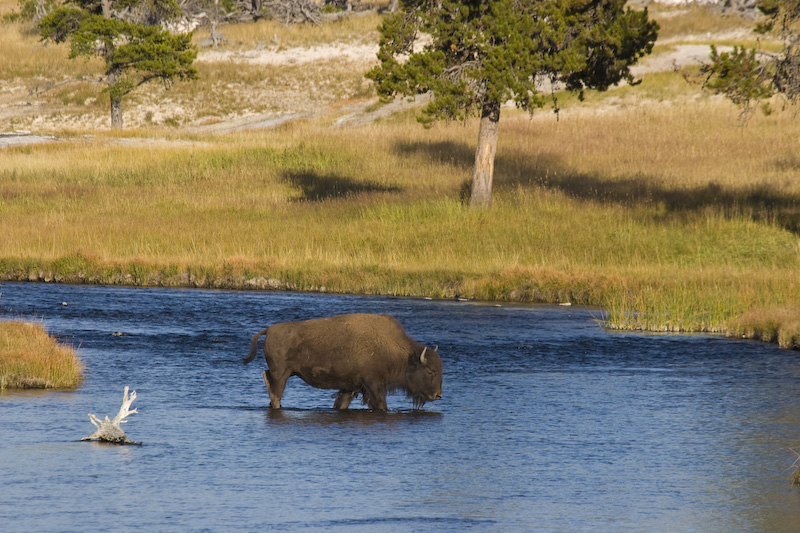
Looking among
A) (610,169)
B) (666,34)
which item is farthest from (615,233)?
(666,34)

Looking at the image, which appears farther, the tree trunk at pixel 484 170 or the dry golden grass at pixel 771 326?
the tree trunk at pixel 484 170

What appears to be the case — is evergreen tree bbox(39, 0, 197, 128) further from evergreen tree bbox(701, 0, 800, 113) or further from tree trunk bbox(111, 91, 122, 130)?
evergreen tree bbox(701, 0, 800, 113)

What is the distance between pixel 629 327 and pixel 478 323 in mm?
2691

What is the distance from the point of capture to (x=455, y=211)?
107ft

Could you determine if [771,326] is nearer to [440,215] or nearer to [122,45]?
[440,215]

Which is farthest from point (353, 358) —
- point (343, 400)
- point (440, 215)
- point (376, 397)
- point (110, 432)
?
point (440, 215)

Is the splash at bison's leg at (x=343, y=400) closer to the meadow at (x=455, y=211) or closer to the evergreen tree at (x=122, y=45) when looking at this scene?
the meadow at (x=455, y=211)

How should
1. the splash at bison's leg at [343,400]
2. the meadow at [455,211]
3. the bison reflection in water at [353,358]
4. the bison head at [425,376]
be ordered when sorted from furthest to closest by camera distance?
the meadow at [455,211] → the splash at bison's leg at [343,400] → the bison head at [425,376] → the bison reflection in water at [353,358]

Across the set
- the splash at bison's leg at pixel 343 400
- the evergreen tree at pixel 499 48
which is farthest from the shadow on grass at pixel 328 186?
the splash at bison's leg at pixel 343 400

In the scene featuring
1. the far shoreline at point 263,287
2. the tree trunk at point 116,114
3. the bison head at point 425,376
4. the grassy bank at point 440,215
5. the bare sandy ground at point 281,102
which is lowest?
the bison head at point 425,376

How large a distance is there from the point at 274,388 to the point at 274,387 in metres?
0.03

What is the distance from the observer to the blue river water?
8.62 m

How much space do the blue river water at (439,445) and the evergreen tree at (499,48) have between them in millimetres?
12453

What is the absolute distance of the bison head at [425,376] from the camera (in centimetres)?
1188
